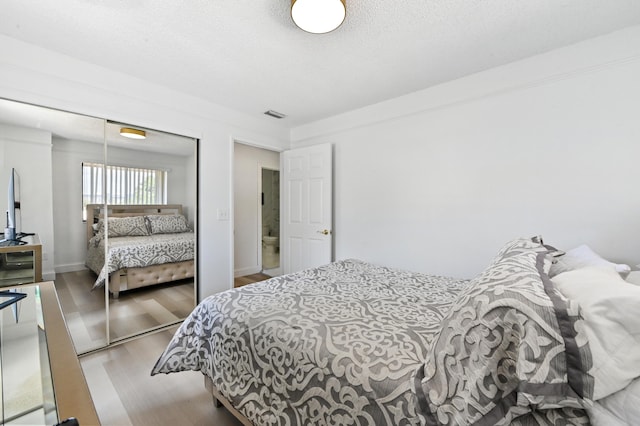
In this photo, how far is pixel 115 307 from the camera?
98.1 inches

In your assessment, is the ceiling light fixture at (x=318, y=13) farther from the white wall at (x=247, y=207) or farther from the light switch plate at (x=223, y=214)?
the white wall at (x=247, y=207)

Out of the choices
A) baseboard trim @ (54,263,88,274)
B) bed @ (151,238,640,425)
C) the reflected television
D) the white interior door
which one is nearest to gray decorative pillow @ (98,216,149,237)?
baseboard trim @ (54,263,88,274)

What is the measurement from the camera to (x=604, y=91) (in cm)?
185

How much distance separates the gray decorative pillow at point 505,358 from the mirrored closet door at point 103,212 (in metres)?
2.74

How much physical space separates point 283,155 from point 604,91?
3241 mm

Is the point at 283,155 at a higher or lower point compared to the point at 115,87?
lower

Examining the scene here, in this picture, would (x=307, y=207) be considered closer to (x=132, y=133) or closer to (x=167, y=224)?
(x=167, y=224)

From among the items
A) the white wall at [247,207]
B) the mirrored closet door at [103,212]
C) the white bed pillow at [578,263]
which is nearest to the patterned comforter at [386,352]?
the white bed pillow at [578,263]

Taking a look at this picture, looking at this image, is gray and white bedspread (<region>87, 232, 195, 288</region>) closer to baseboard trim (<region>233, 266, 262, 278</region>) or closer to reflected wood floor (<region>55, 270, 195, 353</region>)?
reflected wood floor (<region>55, 270, 195, 353</region>)

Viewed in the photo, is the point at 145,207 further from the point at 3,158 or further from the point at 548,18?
the point at 548,18

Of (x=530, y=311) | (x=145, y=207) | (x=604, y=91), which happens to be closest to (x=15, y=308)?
(x=145, y=207)

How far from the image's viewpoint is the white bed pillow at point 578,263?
1234 millimetres

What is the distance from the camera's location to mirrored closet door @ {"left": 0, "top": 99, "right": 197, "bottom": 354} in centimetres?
202

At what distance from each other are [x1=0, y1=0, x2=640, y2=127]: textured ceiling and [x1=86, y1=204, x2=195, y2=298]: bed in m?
1.29
